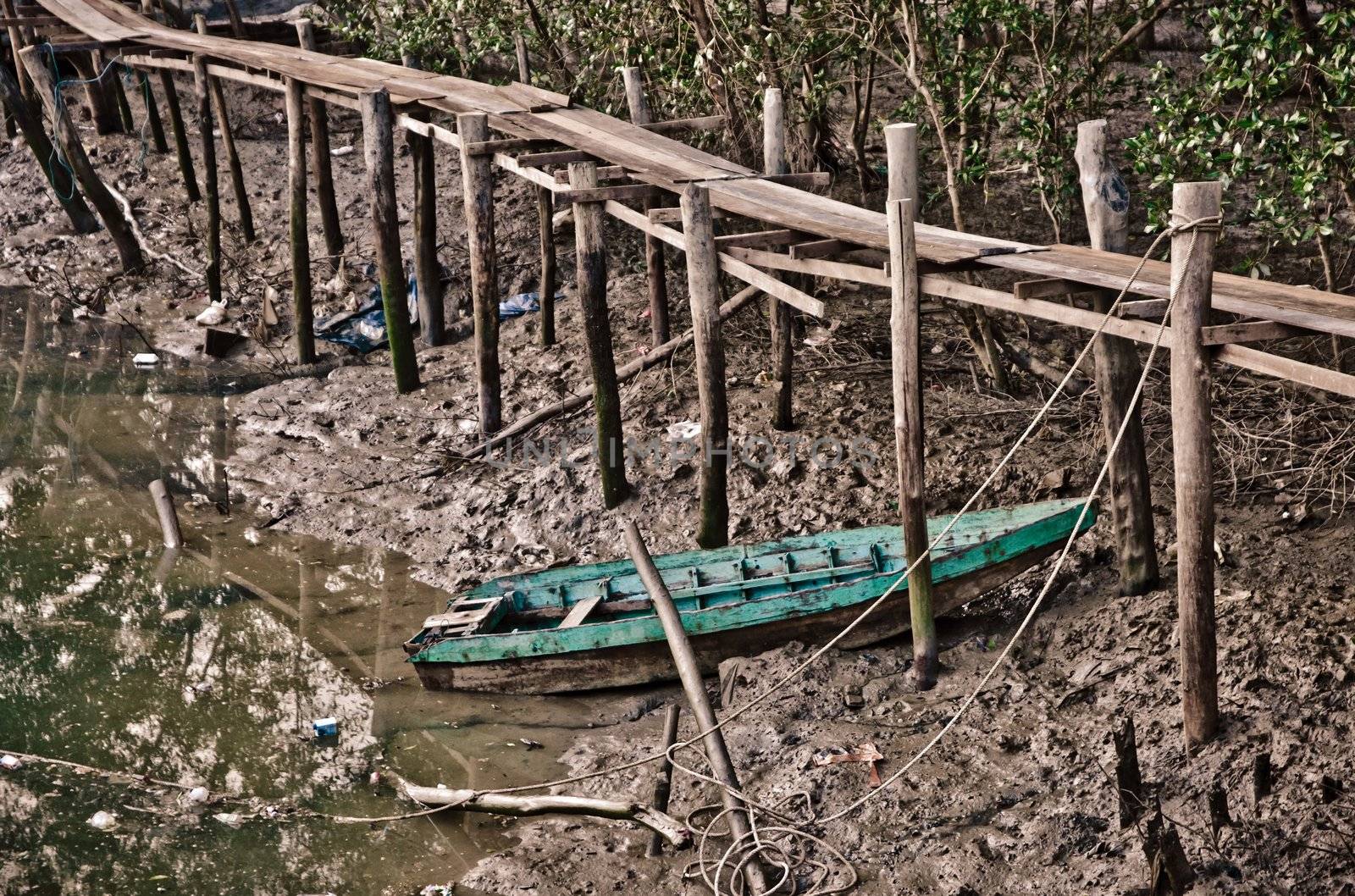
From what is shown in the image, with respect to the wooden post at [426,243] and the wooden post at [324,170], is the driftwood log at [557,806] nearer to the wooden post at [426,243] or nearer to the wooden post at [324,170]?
the wooden post at [426,243]

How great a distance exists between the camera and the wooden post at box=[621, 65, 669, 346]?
9859 mm

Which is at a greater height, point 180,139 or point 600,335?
point 180,139

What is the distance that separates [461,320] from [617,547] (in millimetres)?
4009

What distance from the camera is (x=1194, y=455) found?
5320 mm

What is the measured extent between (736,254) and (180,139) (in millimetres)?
8826

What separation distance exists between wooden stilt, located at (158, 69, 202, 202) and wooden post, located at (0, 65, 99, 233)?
111 cm

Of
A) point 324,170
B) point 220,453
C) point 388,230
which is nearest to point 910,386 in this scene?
point 388,230

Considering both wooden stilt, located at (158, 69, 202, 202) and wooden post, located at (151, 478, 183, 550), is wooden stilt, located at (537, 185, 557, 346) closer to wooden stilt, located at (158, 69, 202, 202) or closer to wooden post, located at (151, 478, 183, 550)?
wooden post, located at (151, 478, 183, 550)

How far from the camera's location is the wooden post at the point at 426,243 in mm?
11148

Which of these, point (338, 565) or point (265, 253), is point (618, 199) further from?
point (265, 253)

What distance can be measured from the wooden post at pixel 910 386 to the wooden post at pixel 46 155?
1034 centimetres

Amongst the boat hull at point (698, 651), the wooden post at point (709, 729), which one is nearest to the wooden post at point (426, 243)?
the boat hull at point (698, 651)

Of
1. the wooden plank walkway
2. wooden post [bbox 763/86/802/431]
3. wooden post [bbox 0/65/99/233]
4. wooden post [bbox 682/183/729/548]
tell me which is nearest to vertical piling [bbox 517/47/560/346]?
the wooden plank walkway

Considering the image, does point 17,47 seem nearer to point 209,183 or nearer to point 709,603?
point 209,183
